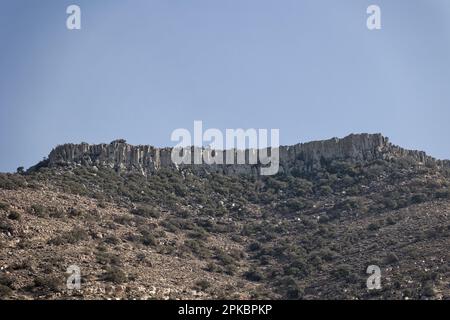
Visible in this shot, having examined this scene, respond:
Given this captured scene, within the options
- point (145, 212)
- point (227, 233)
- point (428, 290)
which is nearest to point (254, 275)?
point (227, 233)

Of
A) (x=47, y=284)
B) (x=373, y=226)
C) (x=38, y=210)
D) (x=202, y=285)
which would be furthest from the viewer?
(x=373, y=226)

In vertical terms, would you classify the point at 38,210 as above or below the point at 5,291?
above

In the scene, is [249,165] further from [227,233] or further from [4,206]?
[4,206]

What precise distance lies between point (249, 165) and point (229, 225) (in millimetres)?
13208

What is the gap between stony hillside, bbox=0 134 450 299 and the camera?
4219cm

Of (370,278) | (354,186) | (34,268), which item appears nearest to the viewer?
(34,268)

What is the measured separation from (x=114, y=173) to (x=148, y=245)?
50.7ft

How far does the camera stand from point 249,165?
Result: 69.8 m

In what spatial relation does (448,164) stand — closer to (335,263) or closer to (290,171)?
(290,171)

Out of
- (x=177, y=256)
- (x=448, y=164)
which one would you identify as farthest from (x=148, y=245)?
(x=448, y=164)

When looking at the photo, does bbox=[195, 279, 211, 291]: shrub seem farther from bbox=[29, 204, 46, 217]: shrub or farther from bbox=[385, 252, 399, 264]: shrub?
bbox=[29, 204, 46, 217]: shrub

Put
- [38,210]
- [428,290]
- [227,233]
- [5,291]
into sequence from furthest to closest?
1. [227,233]
2. [38,210]
3. [428,290]
4. [5,291]

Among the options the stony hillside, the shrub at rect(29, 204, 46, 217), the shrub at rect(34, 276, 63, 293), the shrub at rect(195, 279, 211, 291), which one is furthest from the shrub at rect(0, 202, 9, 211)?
the shrub at rect(195, 279, 211, 291)

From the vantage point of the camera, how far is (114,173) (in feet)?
211
